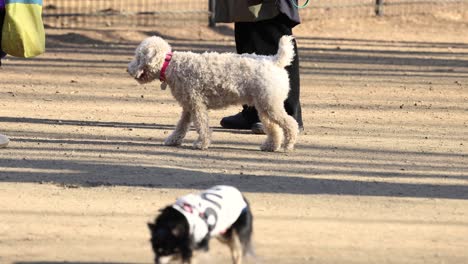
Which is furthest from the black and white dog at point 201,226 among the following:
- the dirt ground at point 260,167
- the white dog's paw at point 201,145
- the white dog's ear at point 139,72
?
the white dog's ear at point 139,72

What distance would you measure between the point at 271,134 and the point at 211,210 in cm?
382

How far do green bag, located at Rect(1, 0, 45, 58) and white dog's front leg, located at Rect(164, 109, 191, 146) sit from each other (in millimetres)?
1223

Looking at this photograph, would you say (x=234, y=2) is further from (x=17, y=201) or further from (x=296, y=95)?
(x=17, y=201)

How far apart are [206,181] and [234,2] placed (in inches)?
93.5

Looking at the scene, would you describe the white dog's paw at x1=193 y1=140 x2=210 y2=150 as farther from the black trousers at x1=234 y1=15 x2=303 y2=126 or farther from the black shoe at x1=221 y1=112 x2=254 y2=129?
the black shoe at x1=221 y1=112 x2=254 y2=129

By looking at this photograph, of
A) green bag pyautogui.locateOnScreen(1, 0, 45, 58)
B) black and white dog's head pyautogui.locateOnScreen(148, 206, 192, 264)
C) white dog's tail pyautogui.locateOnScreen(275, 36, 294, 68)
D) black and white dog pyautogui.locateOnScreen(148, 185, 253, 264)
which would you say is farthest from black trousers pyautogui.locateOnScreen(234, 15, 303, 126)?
black and white dog's head pyautogui.locateOnScreen(148, 206, 192, 264)

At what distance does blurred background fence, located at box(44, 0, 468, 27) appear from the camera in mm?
19078

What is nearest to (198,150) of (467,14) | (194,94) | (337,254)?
(194,94)

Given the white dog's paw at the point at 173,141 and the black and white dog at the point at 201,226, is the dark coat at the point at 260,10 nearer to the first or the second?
the white dog's paw at the point at 173,141

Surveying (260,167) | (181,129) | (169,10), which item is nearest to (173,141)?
(181,129)

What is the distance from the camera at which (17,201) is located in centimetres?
756

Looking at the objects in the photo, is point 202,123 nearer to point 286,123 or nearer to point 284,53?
point 286,123

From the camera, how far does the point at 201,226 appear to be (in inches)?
215

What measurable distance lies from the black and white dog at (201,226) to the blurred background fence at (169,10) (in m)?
12.9
